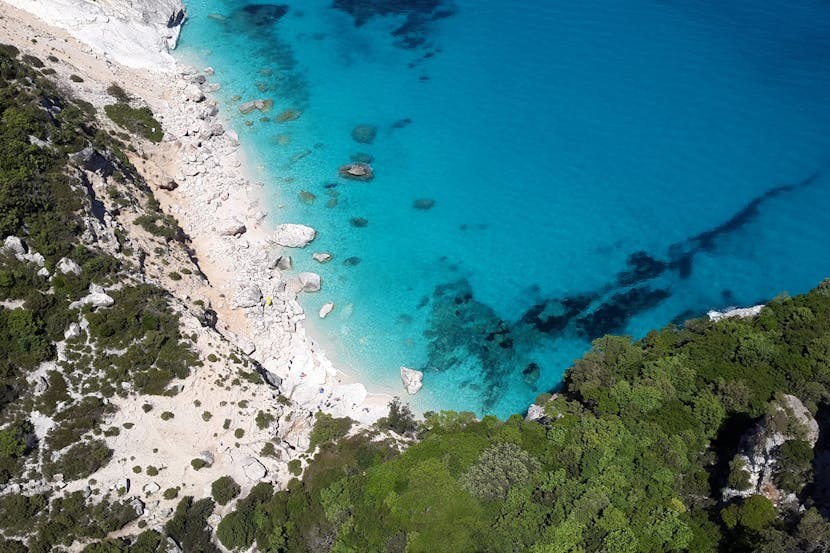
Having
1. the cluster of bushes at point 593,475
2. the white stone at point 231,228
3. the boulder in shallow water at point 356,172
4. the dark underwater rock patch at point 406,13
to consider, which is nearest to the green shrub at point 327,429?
the cluster of bushes at point 593,475

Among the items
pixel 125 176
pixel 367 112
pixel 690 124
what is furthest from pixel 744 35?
pixel 125 176

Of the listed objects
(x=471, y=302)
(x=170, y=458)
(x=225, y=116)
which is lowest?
(x=471, y=302)

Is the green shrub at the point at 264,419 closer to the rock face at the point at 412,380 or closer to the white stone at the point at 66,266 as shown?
the rock face at the point at 412,380

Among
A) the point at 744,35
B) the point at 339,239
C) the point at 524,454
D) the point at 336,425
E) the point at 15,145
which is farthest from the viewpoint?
the point at 744,35

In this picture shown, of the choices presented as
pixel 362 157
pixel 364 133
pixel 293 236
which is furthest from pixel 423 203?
pixel 293 236

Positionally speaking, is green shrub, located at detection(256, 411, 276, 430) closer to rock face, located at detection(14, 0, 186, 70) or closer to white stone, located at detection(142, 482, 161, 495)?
white stone, located at detection(142, 482, 161, 495)

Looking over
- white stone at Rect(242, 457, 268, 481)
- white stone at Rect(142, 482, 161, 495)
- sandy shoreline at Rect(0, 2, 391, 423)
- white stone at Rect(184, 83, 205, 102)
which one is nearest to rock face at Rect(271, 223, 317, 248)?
sandy shoreline at Rect(0, 2, 391, 423)

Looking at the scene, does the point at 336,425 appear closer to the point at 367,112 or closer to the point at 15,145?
the point at 15,145
